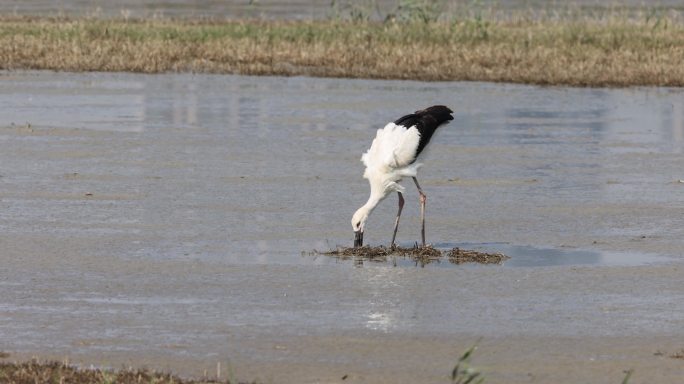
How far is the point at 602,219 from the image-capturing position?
575 inches

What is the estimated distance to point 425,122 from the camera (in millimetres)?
12953

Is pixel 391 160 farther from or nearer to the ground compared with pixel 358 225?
farther from the ground

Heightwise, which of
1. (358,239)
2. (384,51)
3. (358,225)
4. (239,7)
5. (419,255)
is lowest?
(419,255)

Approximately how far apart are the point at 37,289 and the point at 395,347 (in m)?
3.00

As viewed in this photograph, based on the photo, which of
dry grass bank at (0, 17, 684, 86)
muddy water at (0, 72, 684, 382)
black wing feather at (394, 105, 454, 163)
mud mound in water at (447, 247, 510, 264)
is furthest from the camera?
dry grass bank at (0, 17, 684, 86)

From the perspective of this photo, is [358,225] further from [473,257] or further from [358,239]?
[473,257]

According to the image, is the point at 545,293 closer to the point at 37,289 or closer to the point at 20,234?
the point at 37,289

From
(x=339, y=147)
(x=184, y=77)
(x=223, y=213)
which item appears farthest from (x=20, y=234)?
(x=184, y=77)

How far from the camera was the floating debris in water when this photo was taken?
491 inches

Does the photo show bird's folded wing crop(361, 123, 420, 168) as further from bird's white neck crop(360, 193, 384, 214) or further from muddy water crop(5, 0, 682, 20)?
muddy water crop(5, 0, 682, 20)

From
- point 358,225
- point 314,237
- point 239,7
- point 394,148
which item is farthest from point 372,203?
point 239,7

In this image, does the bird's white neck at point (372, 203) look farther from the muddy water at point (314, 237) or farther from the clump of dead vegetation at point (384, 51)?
the clump of dead vegetation at point (384, 51)

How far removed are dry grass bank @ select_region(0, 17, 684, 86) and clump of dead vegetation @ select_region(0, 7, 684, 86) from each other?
2cm

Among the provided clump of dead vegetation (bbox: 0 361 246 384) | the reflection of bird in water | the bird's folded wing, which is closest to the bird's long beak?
the reflection of bird in water
